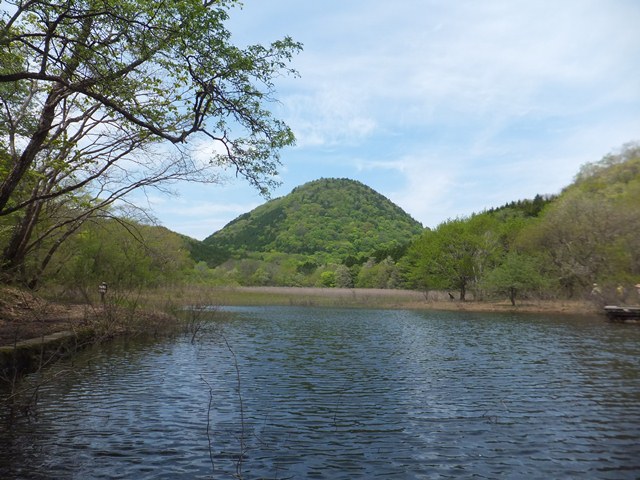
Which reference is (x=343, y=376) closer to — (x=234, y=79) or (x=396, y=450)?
(x=396, y=450)

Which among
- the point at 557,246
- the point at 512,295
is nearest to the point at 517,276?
the point at 512,295

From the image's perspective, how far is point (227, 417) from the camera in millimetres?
9805

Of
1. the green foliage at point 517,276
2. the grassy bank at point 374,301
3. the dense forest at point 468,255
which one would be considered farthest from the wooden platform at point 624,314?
the green foliage at point 517,276

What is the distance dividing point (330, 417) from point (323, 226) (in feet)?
448

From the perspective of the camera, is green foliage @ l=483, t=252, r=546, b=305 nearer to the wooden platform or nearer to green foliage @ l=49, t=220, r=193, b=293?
the wooden platform

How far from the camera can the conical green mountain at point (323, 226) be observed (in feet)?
444

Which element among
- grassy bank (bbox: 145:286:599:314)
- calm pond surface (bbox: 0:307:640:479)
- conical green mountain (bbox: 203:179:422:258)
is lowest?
calm pond surface (bbox: 0:307:640:479)

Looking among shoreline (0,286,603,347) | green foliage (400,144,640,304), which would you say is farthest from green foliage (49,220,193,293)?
green foliage (400,144,640,304)

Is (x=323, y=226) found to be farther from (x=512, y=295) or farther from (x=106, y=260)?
(x=106, y=260)

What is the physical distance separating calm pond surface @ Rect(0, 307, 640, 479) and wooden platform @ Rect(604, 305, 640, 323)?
65.8 feet

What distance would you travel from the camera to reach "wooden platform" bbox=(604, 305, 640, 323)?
35.4 metres

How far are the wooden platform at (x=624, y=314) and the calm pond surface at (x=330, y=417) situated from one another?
65.8ft

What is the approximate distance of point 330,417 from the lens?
9969 millimetres

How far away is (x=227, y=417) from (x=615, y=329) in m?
29.3
